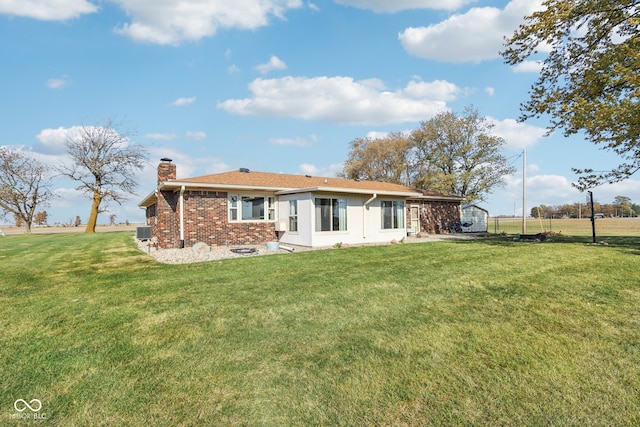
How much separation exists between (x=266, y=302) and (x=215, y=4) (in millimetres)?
10196

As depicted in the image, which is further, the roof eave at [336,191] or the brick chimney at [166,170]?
the brick chimney at [166,170]

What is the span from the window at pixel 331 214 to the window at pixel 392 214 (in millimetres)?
2449

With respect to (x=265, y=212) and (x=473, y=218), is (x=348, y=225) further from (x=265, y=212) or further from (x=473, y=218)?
(x=473, y=218)

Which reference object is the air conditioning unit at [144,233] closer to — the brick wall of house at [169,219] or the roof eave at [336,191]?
the brick wall of house at [169,219]

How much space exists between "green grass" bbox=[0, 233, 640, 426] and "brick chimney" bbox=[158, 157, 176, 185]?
21.8 feet

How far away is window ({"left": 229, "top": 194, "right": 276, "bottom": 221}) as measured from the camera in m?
13.3

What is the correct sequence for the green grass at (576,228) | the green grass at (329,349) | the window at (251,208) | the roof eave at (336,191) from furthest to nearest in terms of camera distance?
the green grass at (576,228)
the window at (251,208)
the roof eave at (336,191)
the green grass at (329,349)

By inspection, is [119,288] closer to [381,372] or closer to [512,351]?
[381,372]

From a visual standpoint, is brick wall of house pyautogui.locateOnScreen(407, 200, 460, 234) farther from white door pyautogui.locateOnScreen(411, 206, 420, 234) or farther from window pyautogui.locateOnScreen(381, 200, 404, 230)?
window pyautogui.locateOnScreen(381, 200, 404, 230)

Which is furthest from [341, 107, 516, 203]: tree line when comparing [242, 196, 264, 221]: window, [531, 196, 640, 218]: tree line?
[531, 196, 640, 218]: tree line

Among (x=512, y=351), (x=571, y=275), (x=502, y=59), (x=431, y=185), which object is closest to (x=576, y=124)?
(x=502, y=59)

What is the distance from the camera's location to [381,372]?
2.84 m

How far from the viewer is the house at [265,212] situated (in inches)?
486

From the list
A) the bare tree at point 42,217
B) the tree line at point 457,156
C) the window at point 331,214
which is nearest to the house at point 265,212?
the window at point 331,214
